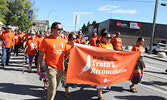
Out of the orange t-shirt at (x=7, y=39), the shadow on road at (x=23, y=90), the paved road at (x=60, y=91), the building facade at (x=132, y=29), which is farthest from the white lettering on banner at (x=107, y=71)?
the building facade at (x=132, y=29)

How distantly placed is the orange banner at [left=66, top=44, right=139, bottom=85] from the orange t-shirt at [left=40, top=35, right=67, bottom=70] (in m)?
0.43

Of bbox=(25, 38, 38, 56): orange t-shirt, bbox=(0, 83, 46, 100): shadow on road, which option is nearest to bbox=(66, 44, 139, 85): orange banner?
bbox=(0, 83, 46, 100): shadow on road

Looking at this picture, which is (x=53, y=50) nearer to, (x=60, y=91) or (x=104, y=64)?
(x=104, y=64)

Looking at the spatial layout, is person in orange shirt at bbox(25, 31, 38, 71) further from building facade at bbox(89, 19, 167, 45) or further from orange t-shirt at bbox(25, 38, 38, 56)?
building facade at bbox(89, 19, 167, 45)

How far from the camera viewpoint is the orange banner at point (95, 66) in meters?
4.32

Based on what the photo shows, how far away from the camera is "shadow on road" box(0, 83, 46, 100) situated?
518cm

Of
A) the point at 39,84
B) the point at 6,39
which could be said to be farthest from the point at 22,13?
the point at 39,84

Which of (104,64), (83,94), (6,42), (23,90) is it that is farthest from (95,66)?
(6,42)

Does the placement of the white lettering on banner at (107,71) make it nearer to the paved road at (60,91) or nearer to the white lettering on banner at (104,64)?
the white lettering on banner at (104,64)

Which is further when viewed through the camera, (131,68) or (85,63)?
(131,68)

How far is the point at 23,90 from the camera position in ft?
17.9

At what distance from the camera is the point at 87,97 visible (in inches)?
205

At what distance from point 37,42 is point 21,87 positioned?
2.89 metres

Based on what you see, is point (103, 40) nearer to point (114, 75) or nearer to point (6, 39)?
point (114, 75)
